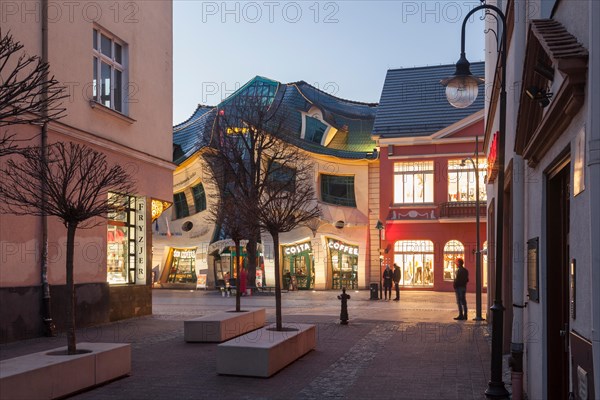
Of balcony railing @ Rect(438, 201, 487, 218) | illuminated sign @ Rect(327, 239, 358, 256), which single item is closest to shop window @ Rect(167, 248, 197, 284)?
illuminated sign @ Rect(327, 239, 358, 256)

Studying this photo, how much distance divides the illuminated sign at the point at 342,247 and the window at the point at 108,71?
71.8 ft

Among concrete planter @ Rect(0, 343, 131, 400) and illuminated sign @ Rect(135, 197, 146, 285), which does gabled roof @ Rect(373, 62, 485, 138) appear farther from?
concrete planter @ Rect(0, 343, 131, 400)

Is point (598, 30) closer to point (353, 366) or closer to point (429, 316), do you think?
point (353, 366)

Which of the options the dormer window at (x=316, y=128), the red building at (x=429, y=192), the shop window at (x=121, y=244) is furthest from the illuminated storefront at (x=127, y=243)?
the dormer window at (x=316, y=128)

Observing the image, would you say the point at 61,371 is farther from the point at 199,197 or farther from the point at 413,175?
the point at 199,197

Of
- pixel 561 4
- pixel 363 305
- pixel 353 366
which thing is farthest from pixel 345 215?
pixel 561 4

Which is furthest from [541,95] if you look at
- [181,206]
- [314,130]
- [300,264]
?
[181,206]

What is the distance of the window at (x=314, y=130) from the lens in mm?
40938

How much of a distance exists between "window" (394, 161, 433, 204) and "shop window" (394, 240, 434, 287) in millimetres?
2316

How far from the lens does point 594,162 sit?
443 centimetres

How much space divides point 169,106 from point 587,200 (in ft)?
60.1

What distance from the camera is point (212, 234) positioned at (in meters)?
41.6

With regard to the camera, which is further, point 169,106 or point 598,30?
point 169,106

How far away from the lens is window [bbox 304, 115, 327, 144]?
4094 centimetres
